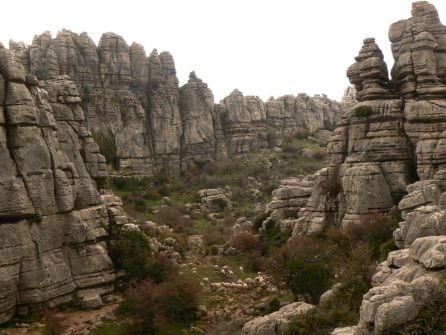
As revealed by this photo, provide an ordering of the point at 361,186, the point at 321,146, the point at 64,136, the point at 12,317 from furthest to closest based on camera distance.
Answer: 1. the point at 321,146
2. the point at 361,186
3. the point at 64,136
4. the point at 12,317

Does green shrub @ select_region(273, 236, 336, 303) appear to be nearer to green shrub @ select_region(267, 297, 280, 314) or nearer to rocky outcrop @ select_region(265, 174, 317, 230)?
green shrub @ select_region(267, 297, 280, 314)

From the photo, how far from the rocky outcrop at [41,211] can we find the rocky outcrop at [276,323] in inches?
472

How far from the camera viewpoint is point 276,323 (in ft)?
62.2

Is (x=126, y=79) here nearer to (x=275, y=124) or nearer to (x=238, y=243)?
(x=275, y=124)

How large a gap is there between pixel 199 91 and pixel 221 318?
194 feet

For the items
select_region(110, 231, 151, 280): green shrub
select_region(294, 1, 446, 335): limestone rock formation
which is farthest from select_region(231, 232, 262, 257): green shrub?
select_region(110, 231, 151, 280): green shrub

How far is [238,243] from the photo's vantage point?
136ft

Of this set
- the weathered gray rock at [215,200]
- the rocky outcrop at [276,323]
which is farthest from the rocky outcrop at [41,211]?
the weathered gray rock at [215,200]

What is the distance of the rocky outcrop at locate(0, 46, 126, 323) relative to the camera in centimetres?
2555

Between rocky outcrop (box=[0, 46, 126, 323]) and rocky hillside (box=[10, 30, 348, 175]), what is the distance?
38.6 metres

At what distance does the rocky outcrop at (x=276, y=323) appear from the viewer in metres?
18.8

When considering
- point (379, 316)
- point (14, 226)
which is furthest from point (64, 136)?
point (379, 316)

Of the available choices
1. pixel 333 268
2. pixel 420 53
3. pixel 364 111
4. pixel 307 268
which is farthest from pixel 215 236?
pixel 420 53

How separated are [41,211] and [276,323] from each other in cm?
1449
